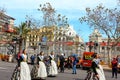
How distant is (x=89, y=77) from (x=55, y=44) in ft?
160

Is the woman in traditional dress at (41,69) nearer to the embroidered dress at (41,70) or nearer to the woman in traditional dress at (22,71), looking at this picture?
the embroidered dress at (41,70)

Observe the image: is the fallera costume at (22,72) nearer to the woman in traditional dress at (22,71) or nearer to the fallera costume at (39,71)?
the woman in traditional dress at (22,71)

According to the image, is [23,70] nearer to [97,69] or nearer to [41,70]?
[97,69]

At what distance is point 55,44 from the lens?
68.6m

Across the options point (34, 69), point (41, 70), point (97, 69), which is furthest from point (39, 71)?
point (97, 69)

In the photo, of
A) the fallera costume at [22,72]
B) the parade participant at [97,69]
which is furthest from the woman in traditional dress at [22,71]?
the parade participant at [97,69]

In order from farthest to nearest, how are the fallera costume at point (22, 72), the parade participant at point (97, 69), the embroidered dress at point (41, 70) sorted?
the embroidered dress at point (41, 70) < the parade participant at point (97, 69) < the fallera costume at point (22, 72)

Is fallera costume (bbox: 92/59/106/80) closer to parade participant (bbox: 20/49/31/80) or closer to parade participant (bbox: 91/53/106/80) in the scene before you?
parade participant (bbox: 91/53/106/80)

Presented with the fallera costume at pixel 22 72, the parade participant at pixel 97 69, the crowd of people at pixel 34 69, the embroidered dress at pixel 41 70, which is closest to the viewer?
the fallera costume at pixel 22 72

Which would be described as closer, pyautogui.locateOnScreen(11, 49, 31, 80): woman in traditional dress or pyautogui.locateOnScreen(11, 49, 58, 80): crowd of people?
pyautogui.locateOnScreen(11, 49, 31, 80): woman in traditional dress

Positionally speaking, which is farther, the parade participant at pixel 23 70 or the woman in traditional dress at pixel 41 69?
the woman in traditional dress at pixel 41 69

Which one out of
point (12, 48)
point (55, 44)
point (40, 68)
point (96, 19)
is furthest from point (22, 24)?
point (40, 68)

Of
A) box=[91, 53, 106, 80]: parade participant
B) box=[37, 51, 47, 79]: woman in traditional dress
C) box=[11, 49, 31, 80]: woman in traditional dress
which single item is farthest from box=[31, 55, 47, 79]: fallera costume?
box=[11, 49, 31, 80]: woman in traditional dress

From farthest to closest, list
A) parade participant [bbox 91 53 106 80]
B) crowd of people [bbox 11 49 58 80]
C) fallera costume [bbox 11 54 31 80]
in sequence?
parade participant [bbox 91 53 106 80]
crowd of people [bbox 11 49 58 80]
fallera costume [bbox 11 54 31 80]
